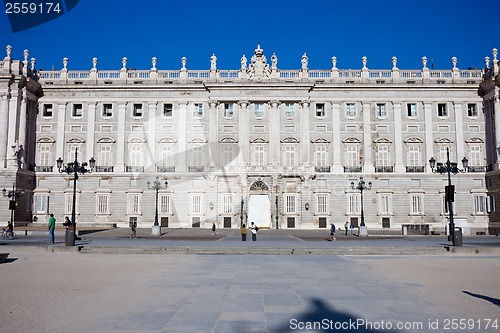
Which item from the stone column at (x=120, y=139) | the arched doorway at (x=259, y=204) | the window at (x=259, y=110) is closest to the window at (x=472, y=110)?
the window at (x=259, y=110)

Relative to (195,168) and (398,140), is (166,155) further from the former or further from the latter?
(398,140)

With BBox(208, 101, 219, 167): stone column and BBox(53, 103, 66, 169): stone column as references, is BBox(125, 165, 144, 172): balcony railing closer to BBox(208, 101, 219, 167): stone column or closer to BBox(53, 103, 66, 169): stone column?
BBox(53, 103, 66, 169): stone column

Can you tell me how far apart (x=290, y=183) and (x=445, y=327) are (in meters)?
43.6

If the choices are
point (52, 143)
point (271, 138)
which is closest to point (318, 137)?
point (271, 138)

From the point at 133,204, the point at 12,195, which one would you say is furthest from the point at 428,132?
the point at 12,195

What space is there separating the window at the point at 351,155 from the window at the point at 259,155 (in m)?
9.84

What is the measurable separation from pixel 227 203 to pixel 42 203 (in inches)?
849

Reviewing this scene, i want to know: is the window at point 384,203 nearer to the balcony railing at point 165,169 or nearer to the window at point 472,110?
the window at point 472,110

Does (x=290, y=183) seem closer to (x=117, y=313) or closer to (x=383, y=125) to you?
(x=383, y=125)

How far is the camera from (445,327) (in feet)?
24.5

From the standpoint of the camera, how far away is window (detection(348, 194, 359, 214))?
5098cm

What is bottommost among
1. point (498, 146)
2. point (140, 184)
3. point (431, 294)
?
point (431, 294)

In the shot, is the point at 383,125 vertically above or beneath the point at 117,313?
above

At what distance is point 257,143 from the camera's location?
52500 millimetres
